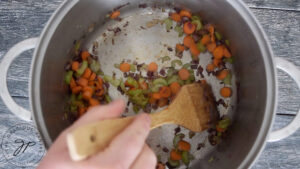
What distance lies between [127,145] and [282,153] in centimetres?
82

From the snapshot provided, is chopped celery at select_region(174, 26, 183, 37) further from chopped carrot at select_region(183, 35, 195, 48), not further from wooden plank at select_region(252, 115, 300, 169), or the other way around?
wooden plank at select_region(252, 115, 300, 169)

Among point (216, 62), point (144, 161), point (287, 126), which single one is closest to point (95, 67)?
point (216, 62)

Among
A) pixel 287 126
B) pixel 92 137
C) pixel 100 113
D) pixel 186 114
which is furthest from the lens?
pixel 186 114

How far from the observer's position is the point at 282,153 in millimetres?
1086

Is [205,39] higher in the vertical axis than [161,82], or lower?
higher

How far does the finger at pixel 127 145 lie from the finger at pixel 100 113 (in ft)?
0.24

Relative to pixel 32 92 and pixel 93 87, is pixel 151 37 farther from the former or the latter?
pixel 32 92

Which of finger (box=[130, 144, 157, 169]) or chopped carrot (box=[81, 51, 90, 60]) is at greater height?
chopped carrot (box=[81, 51, 90, 60])

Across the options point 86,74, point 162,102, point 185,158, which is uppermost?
point 86,74

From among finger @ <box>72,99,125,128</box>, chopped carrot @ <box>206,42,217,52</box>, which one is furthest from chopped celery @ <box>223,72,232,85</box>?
finger @ <box>72,99,125,128</box>

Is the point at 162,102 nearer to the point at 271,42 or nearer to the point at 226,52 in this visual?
the point at 226,52

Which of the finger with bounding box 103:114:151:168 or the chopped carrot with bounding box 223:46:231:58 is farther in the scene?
the chopped carrot with bounding box 223:46:231:58

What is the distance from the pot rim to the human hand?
30 centimetres

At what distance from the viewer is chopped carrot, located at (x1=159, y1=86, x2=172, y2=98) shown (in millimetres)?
1078
